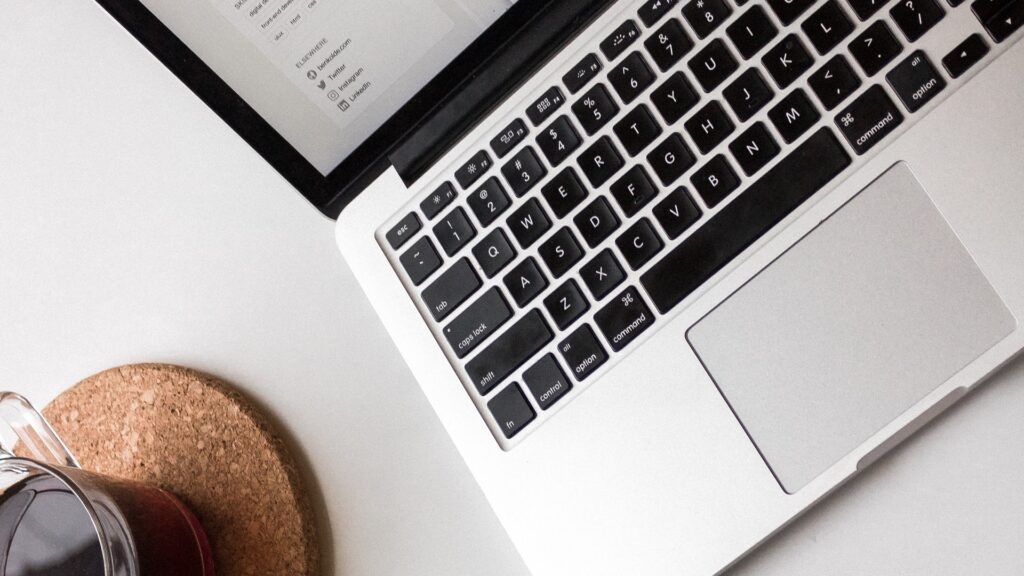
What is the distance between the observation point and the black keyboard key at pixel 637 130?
439 mm

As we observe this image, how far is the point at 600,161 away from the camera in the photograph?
Answer: 1.46 ft

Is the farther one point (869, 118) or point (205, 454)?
point (205, 454)

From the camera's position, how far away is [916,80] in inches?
16.3

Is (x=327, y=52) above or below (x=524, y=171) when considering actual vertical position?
above

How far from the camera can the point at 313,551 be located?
0.54 m

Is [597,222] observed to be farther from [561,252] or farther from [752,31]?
[752,31]

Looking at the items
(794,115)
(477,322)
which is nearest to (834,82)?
(794,115)

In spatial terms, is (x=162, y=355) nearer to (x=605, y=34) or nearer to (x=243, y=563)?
(x=243, y=563)

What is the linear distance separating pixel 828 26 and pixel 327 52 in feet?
0.89

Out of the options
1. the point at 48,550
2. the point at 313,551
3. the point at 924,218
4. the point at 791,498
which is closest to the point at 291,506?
the point at 313,551

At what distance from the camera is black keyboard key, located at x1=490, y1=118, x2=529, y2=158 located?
1.50 ft

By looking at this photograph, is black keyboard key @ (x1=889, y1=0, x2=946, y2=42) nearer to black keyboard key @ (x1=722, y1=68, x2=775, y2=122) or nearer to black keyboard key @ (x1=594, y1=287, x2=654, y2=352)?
black keyboard key @ (x1=722, y1=68, x2=775, y2=122)

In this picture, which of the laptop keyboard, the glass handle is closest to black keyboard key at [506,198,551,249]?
the laptop keyboard

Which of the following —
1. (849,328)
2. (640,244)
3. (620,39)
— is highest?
(620,39)
